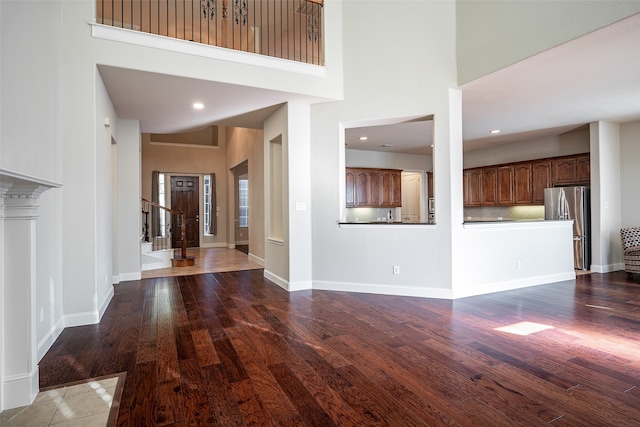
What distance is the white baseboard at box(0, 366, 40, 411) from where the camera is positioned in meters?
1.96

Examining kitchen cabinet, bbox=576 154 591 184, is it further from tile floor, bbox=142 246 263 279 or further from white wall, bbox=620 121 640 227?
tile floor, bbox=142 246 263 279

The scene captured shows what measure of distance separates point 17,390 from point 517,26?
5.15 metres

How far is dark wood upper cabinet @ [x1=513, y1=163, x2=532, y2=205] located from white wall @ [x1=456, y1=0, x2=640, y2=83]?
415cm

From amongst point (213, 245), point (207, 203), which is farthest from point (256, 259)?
point (207, 203)

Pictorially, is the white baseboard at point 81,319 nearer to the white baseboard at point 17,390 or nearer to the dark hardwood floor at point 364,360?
the dark hardwood floor at point 364,360

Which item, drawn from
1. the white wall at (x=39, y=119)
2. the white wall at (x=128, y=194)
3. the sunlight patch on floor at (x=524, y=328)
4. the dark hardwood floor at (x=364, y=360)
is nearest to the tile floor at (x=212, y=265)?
the white wall at (x=128, y=194)

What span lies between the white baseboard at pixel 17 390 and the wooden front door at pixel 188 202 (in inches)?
329

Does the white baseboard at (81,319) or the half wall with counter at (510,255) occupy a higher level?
the half wall with counter at (510,255)

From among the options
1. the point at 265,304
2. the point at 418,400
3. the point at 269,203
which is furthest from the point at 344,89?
the point at 418,400

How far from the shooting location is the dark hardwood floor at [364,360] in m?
1.93

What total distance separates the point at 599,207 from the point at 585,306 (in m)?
3.06

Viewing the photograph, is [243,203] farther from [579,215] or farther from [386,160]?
[579,215]

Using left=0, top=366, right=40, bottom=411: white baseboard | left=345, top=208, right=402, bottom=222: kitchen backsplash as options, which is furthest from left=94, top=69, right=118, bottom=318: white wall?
left=345, top=208, right=402, bottom=222: kitchen backsplash

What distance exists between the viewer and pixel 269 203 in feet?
18.9
